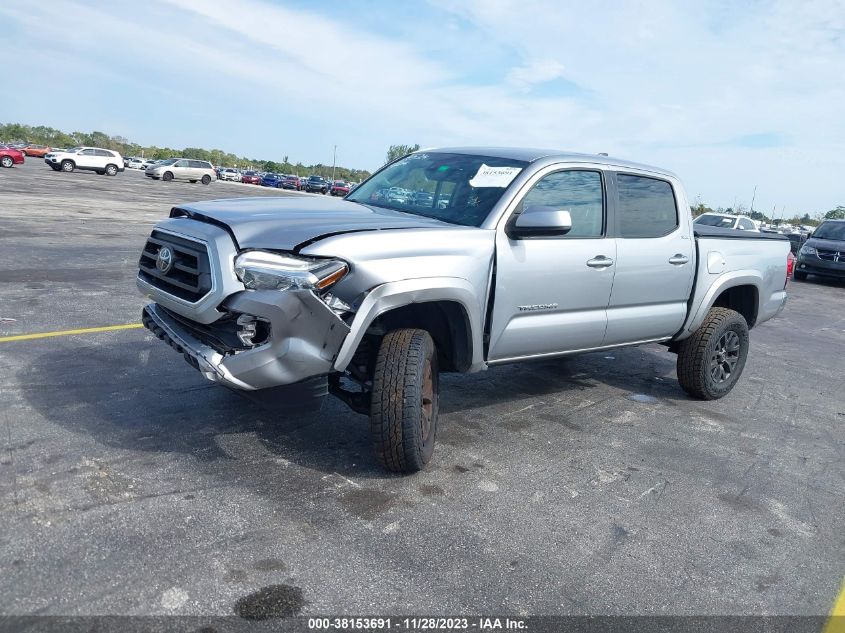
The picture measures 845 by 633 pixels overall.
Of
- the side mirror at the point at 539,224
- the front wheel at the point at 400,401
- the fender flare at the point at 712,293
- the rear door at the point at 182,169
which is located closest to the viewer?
the front wheel at the point at 400,401

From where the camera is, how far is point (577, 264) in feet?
15.3

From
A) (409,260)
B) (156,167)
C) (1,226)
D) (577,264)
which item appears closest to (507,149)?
(577,264)

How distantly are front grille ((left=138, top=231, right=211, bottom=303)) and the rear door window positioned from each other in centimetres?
296

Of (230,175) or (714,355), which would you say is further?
(230,175)

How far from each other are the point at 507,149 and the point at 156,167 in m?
45.6

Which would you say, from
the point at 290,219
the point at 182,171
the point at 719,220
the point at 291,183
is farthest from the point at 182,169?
the point at 290,219

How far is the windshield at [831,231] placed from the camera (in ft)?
60.0

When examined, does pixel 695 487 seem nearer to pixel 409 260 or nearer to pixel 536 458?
pixel 536 458

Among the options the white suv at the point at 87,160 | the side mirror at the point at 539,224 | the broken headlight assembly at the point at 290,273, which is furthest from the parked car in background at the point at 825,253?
the white suv at the point at 87,160

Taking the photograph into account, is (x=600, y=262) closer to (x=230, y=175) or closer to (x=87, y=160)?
(x=87, y=160)

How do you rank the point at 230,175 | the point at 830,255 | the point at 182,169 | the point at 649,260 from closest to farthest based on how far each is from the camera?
the point at 649,260, the point at 830,255, the point at 182,169, the point at 230,175

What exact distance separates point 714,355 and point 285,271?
4.12 meters

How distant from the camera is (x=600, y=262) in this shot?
4816 millimetres

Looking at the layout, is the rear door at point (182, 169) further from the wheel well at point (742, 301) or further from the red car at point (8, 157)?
the wheel well at point (742, 301)
